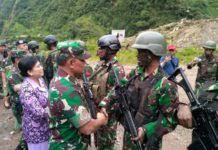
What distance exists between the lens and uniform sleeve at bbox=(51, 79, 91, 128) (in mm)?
3572

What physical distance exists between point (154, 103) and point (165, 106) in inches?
4.2

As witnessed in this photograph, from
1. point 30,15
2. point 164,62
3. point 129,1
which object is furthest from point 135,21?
point 164,62

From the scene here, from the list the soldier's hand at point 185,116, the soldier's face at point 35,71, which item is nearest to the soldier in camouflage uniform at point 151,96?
the soldier's hand at point 185,116

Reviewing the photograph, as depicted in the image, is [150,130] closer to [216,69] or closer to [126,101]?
[126,101]

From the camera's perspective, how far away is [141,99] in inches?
154

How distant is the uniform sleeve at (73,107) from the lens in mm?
3572

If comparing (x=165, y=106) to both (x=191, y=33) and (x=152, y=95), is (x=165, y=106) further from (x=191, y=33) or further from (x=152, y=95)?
(x=191, y=33)

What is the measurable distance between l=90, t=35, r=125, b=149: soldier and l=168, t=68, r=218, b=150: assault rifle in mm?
1297

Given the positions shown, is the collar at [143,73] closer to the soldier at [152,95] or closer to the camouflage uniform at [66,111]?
the soldier at [152,95]

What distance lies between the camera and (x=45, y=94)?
524cm

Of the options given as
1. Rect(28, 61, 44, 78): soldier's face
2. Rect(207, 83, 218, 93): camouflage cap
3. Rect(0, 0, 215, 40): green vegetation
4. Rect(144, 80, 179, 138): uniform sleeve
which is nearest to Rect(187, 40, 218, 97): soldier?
Rect(28, 61, 44, 78): soldier's face

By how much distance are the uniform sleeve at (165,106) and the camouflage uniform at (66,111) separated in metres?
0.60

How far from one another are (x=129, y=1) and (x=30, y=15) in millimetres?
29370

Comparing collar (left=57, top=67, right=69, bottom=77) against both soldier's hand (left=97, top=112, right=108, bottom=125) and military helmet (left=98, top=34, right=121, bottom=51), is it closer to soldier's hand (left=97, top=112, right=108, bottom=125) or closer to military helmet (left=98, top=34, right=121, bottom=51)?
soldier's hand (left=97, top=112, right=108, bottom=125)
